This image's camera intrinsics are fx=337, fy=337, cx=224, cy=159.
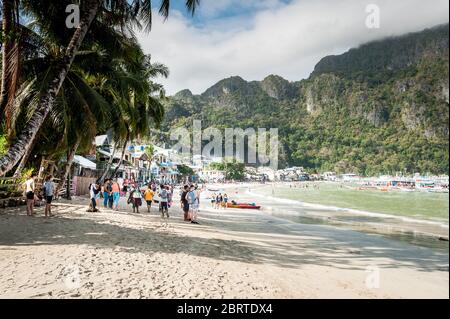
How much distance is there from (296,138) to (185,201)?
7373 inches

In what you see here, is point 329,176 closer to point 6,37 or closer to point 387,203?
point 387,203

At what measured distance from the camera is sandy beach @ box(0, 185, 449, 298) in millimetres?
5277

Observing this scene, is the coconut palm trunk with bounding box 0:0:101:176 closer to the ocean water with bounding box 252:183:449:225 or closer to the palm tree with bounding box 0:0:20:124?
the palm tree with bounding box 0:0:20:124

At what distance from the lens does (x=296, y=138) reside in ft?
645


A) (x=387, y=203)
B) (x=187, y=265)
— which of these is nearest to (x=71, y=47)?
(x=187, y=265)

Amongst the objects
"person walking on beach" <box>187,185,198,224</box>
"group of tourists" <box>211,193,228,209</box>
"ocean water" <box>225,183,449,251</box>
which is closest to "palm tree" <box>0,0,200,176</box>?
"person walking on beach" <box>187,185,198,224</box>

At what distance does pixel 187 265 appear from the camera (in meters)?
6.86

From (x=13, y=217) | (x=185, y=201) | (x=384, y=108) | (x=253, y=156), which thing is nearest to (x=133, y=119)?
(x=185, y=201)

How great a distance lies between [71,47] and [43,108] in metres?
1.95

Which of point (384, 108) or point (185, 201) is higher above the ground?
point (384, 108)

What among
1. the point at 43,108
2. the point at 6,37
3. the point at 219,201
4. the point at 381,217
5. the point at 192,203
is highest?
the point at 6,37

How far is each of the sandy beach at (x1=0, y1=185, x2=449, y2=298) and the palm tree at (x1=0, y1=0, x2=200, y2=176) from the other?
2174 millimetres

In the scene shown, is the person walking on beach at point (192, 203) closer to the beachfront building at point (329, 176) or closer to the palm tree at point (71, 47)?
the palm tree at point (71, 47)
